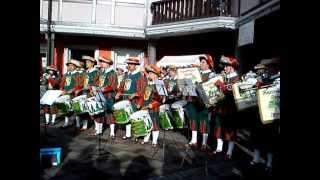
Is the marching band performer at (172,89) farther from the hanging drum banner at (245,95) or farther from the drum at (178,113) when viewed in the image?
the hanging drum banner at (245,95)

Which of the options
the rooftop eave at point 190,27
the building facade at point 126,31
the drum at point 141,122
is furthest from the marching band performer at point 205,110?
the building facade at point 126,31

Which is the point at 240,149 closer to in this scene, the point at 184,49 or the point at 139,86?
the point at 139,86

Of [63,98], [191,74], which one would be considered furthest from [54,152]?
[63,98]

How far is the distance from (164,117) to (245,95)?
2431 millimetres

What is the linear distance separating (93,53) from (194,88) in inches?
472

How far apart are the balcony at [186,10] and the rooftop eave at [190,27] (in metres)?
0.33

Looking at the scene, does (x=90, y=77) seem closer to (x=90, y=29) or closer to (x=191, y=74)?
(x=191, y=74)

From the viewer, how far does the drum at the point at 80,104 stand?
33.5ft

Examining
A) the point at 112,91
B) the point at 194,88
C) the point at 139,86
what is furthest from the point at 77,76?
the point at 194,88

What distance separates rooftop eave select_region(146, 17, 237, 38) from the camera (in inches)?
583

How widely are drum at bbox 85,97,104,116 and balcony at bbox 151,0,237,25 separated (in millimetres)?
6926

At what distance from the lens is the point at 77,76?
36.9ft

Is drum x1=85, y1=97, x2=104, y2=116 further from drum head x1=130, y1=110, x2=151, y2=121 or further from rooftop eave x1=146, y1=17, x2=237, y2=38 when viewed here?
rooftop eave x1=146, y1=17, x2=237, y2=38

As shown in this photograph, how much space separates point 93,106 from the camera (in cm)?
980
